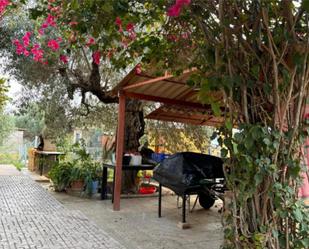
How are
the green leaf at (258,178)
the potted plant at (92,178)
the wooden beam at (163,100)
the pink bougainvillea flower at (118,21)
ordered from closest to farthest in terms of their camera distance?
the green leaf at (258,178)
the pink bougainvillea flower at (118,21)
the wooden beam at (163,100)
the potted plant at (92,178)

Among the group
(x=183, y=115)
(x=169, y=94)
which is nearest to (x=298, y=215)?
(x=169, y=94)

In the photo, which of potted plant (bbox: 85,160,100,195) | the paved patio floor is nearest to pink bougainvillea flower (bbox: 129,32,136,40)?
the paved patio floor

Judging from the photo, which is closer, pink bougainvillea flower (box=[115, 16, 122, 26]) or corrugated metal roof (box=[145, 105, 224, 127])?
pink bougainvillea flower (box=[115, 16, 122, 26])

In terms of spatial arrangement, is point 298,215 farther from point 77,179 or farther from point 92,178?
point 77,179

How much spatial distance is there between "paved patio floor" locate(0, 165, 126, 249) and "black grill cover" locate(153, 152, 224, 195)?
140cm

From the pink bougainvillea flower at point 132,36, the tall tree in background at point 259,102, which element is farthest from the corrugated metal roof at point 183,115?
the tall tree in background at point 259,102

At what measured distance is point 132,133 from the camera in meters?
8.23

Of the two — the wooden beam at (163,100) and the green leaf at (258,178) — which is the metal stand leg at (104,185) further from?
the green leaf at (258,178)

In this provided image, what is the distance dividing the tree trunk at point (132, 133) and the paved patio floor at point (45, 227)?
1876 mm

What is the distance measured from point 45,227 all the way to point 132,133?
3.80m

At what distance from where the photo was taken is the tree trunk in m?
8.16

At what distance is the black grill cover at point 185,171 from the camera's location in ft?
17.3

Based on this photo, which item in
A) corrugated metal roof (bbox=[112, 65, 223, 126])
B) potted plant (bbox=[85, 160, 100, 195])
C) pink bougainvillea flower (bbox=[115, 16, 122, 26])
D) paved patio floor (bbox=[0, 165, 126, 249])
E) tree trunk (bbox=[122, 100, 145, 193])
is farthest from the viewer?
tree trunk (bbox=[122, 100, 145, 193])

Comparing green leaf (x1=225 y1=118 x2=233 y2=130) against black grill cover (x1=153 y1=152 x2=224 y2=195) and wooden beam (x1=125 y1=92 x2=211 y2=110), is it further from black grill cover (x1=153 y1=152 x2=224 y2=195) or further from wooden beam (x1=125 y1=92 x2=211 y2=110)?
wooden beam (x1=125 y1=92 x2=211 y2=110)
